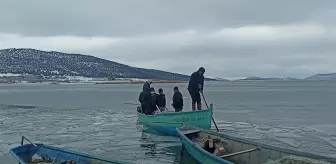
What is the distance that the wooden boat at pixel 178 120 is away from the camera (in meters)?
17.5

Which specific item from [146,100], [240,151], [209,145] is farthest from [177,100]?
[240,151]

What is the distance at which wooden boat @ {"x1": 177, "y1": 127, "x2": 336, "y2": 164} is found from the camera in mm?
9555

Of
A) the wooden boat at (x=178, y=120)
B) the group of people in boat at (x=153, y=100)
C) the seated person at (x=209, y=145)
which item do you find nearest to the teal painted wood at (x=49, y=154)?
the seated person at (x=209, y=145)

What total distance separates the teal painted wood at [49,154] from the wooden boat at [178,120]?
717 cm

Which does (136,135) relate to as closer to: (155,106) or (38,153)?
(155,106)

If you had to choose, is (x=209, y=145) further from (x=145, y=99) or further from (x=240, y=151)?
(x=145, y=99)

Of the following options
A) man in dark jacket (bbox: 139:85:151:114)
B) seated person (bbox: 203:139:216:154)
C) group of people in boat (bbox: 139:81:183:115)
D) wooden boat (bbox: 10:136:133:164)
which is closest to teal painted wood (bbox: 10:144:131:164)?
wooden boat (bbox: 10:136:133:164)

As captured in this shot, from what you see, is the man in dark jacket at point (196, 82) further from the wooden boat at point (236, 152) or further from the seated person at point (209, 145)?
the seated person at point (209, 145)

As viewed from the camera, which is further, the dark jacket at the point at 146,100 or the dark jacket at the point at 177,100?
the dark jacket at the point at 146,100

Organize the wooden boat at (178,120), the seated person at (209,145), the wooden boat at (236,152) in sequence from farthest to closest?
1. the wooden boat at (178,120)
2. the seated person at (209,145)
3. the wooden boat at (236,152)

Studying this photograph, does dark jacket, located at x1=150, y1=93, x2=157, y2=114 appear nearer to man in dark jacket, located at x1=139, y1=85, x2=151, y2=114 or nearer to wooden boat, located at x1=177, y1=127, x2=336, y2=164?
man in dark jacket, located at x1=139, y1=85, x2=151, y2=114

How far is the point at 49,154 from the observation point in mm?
11586

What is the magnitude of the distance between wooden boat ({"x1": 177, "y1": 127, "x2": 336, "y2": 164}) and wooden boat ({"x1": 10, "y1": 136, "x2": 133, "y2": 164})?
2839 mm

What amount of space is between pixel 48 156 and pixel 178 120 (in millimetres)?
7512
